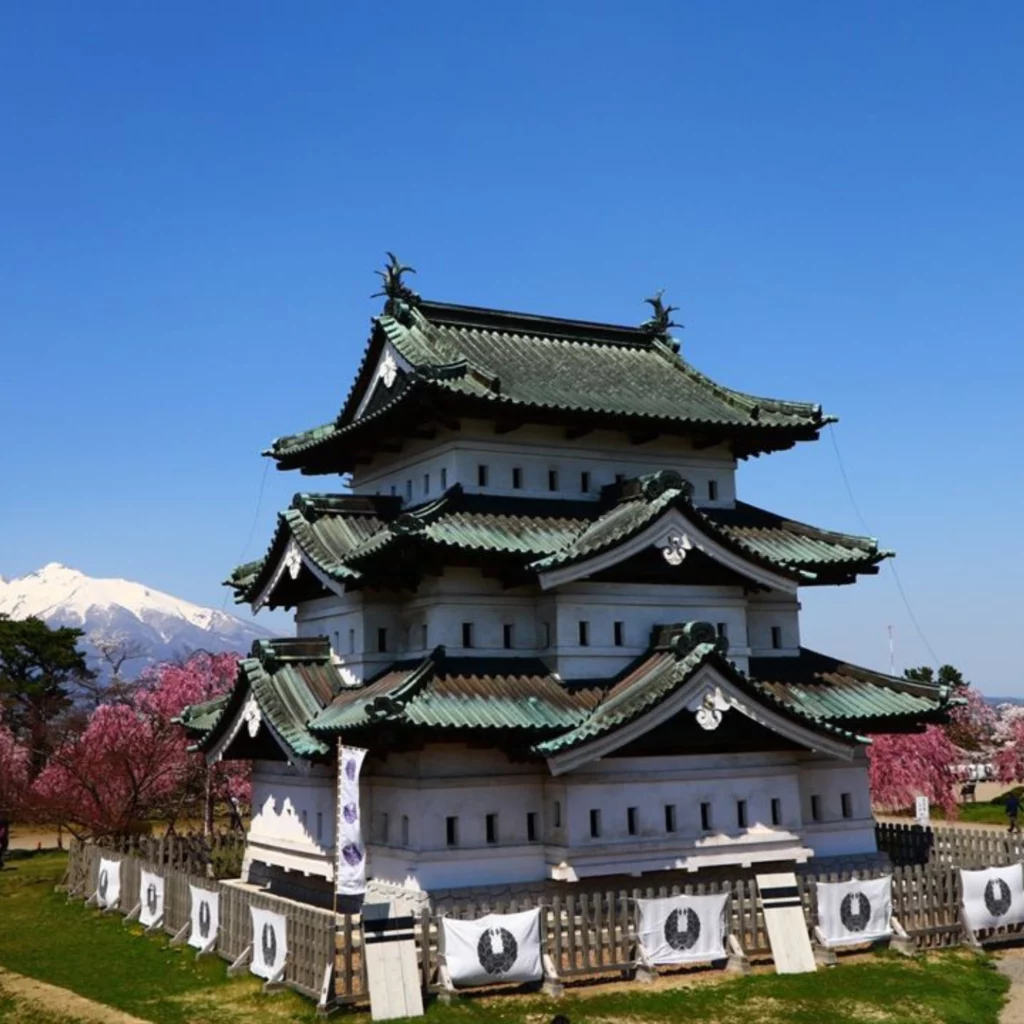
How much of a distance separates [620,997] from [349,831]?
5.74 m

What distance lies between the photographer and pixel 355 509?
96.3 ft

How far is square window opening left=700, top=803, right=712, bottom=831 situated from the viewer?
25819 millimetres

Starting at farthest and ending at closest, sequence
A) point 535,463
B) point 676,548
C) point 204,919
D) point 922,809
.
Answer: point 922,809 < point 535,463 < point 676,548 < point 204,919

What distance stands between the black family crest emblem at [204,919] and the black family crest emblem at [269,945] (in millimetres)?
3129

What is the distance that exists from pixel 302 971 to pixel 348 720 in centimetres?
557

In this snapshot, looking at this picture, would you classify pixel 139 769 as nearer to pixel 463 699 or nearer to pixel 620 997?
pixel 463 699

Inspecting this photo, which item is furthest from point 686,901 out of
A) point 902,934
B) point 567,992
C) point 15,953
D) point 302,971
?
point 15,953

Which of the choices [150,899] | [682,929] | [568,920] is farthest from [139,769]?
[682,929]

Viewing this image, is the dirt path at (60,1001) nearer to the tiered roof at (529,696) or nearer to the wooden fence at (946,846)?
the tiered roof at (529,696)

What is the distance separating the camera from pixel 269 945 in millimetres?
21406

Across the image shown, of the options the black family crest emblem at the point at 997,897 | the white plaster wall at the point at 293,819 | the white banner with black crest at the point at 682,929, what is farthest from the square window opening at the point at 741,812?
the white plaster wall at the point at 293,819

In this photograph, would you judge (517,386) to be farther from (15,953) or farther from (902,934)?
(15,953)

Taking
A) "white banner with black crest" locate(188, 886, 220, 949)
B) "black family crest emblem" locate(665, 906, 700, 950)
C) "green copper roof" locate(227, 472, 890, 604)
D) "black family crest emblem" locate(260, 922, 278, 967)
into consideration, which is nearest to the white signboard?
"green copper roof" locate(227, 472, 890, 604)

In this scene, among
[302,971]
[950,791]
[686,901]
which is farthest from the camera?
[950,791]
